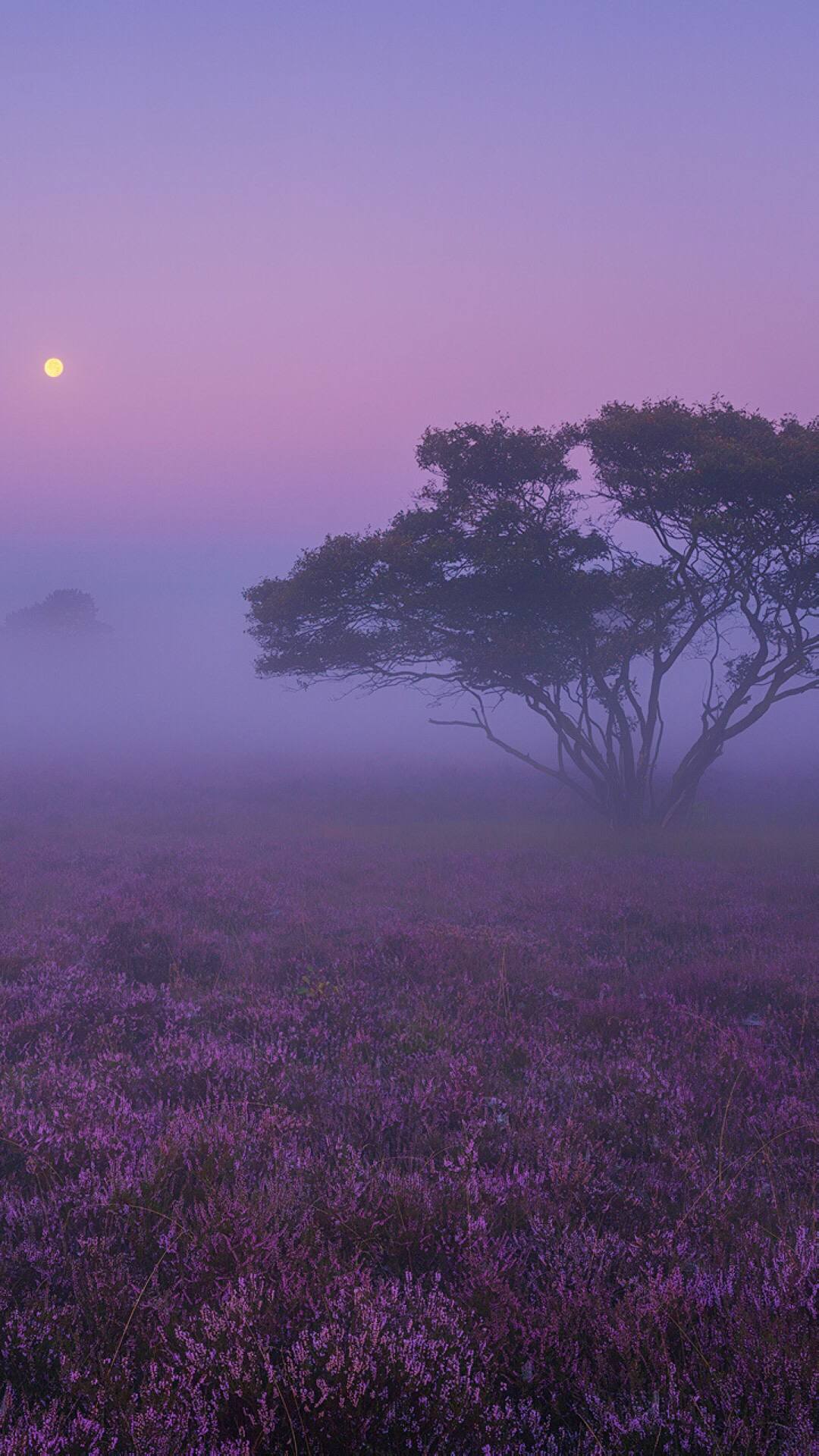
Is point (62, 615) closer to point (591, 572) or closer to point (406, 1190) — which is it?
point (591, 572)

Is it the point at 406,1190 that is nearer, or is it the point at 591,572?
the point at 406,1190

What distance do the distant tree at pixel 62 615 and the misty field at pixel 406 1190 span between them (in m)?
85.6

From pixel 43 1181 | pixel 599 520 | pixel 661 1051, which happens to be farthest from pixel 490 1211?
pixel 599 520

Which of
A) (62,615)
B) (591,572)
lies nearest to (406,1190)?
(591,572)

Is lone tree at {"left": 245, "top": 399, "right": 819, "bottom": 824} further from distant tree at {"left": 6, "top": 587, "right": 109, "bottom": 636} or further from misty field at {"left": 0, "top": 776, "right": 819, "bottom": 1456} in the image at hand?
distant tree at {"left": 6, "top": 587, "right": 109, "bottom": 636}

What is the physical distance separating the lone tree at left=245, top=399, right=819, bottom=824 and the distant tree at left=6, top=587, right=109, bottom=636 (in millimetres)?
75776

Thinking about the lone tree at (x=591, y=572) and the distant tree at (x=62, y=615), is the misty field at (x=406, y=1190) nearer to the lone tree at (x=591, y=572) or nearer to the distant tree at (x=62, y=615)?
the lone tree at (x=591, y=572)

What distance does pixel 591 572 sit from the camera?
16656 millimetres

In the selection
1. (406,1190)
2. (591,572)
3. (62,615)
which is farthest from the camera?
(62,615)

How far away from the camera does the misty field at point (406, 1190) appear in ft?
6.92

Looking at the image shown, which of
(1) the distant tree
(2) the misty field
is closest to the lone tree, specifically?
(2) the misty field

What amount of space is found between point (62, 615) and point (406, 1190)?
93.6 metres

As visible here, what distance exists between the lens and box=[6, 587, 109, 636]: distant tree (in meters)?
83.7

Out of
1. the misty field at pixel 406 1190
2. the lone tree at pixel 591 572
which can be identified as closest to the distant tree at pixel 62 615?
the lone tree at pixel 591 572
